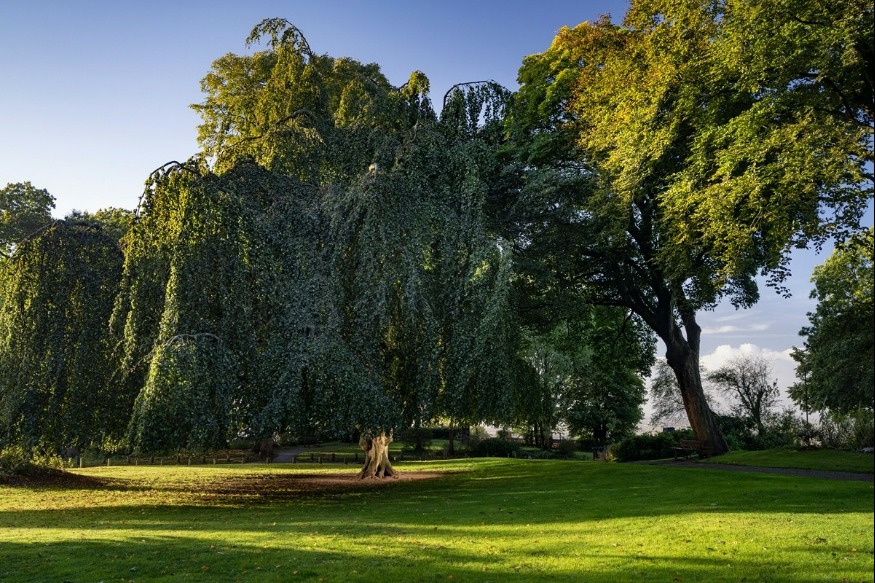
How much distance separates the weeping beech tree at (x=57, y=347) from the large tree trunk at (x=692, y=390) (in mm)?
18640

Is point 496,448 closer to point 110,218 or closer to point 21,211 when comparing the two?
point 110,218

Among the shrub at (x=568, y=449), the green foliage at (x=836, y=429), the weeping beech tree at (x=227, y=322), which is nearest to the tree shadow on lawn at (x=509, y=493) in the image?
the weeping beech tree at (x=227, y=322)

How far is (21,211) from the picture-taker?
33.5 metres

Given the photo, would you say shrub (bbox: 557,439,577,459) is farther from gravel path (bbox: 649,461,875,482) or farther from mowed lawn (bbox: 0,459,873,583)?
mowed lawn (bbox: 0,459,873,583)

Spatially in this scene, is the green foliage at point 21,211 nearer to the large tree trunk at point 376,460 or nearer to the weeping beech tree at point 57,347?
the weeping beech tree at point 57,347

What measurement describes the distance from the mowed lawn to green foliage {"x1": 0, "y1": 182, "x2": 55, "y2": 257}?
62.5 feet

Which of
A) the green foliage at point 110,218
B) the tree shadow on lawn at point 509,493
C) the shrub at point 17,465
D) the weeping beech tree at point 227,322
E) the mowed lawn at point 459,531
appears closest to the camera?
the mowed lawn at point 459,531

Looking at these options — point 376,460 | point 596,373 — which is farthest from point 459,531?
point 596,373

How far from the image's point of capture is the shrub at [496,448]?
31225 millimetres

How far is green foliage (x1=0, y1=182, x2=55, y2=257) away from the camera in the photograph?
3256 centimetres

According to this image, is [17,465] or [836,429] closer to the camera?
[17,465]

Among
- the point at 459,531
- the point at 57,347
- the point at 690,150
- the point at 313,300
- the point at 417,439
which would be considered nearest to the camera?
the point at 459,531

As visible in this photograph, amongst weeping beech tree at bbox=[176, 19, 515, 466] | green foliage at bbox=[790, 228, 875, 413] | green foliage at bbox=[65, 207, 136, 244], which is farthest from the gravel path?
green foliage at bbox=[65, 207, 136, 244]

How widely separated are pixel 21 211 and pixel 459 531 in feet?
109
